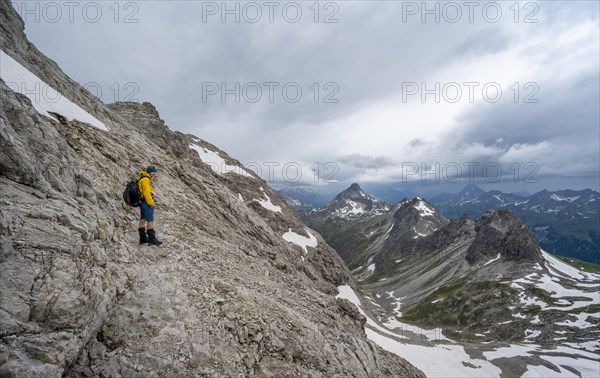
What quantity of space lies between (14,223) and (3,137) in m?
4.45

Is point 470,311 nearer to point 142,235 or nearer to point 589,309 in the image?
point 589,309

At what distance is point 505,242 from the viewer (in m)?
173

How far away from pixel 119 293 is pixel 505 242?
20250 centimetres

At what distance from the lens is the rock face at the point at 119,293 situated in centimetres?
1012

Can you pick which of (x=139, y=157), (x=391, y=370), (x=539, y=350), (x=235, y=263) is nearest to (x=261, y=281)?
(x=235, y=263)

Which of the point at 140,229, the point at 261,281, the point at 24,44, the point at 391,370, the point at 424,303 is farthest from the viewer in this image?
the point at 424,303

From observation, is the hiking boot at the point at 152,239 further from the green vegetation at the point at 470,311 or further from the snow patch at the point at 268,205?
the green vegetation at the point at 470,311

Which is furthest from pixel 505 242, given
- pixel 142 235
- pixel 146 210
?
pixel 146 210

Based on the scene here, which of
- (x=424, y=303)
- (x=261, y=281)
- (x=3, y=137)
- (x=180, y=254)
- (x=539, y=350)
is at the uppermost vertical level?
(x=3, y=137)

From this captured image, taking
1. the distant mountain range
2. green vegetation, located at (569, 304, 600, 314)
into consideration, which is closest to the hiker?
the distant mountain range

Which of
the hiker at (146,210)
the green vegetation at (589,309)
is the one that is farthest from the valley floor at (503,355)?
the hiker at (146,210)

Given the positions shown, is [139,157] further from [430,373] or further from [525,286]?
[525,286]

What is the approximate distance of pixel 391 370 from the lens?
76.4ft

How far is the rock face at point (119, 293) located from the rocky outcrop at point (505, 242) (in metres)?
173
